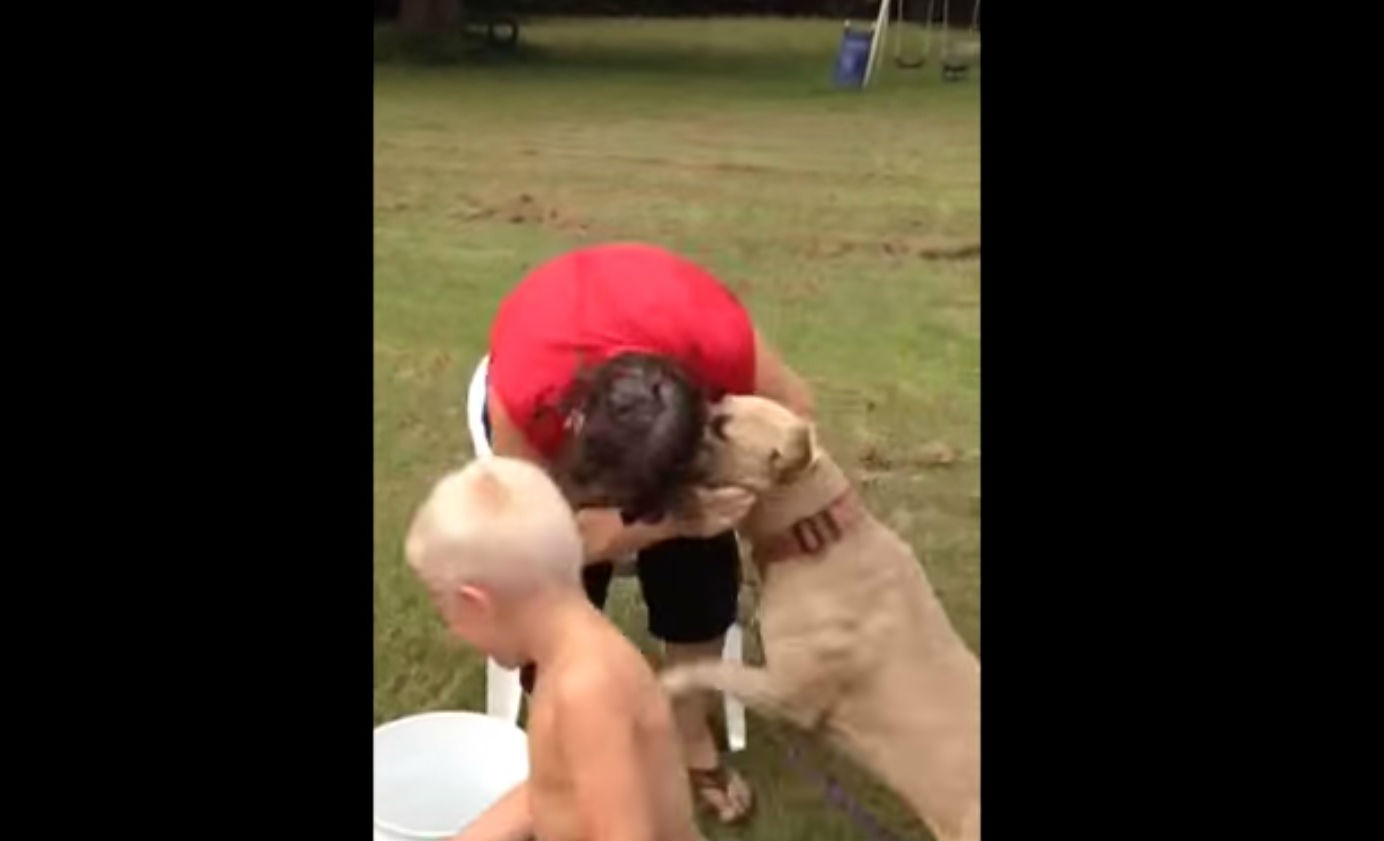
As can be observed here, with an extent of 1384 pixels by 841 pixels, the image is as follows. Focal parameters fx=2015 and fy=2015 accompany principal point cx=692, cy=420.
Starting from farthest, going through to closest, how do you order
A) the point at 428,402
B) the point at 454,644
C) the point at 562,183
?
the point at 562,183 < the point at 428,402 < the point at 454,644

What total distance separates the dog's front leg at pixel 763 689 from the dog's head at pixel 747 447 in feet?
0.92

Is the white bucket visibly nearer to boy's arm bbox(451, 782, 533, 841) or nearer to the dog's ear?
boy's arm bbox(451, 782, 533, 841)

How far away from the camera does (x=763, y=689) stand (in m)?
2.49

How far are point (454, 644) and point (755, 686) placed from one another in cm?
105

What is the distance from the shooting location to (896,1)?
15109mm

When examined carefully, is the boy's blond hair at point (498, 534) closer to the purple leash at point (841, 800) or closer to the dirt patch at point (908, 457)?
the purple leash at point (841, 800)

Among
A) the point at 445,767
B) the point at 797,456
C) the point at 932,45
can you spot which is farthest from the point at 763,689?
the point at 932,45

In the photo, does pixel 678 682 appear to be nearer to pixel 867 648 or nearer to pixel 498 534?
pixel 867 648

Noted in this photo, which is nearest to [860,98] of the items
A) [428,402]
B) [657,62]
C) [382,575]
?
[657,62]

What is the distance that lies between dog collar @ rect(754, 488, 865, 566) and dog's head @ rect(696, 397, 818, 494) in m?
0.10

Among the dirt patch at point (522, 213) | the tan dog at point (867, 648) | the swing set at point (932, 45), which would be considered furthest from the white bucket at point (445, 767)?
the swing set at point (932, 45)

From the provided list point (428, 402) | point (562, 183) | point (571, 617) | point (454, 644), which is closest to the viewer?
point (571, 617)

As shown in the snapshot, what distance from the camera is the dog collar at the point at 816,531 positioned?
243cm
